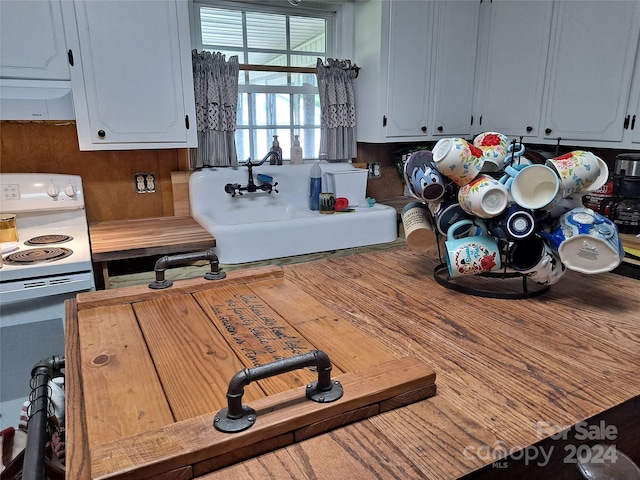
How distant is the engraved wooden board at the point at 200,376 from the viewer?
1.58 feet

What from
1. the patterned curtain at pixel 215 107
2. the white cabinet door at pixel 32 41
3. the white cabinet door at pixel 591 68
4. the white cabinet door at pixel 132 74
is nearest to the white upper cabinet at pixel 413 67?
the white cabinet door at pixel 591 68

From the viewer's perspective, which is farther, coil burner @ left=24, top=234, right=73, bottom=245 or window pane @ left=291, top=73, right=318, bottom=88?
window pane @ left=291, top=73, right=318, bottom=88

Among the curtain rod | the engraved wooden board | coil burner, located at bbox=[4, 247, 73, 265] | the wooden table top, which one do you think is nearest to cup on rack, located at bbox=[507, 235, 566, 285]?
the engraved wooden board

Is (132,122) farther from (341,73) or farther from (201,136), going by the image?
(341,73)

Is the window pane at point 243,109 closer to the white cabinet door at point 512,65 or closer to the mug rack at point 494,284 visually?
the white cabinet door at point 512,65

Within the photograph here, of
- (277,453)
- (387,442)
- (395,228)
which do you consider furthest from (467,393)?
(395,228)

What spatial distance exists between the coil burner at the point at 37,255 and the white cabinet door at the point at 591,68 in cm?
258

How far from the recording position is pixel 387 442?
53 cm

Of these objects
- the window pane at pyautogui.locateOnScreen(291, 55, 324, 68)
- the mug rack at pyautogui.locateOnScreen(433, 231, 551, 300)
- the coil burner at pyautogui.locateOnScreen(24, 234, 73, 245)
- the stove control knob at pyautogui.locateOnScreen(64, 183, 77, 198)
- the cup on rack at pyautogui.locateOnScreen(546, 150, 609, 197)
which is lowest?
the coil burner at pyautogui.locateOnScreen(24, 234, 73, 245)

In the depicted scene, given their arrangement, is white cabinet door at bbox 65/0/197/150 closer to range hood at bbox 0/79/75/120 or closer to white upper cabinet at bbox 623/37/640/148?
range hood at bbox 0/79/75/120

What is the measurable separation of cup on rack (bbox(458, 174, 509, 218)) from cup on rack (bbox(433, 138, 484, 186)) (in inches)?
1.2

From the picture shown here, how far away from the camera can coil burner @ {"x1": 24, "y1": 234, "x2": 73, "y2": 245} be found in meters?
1.78

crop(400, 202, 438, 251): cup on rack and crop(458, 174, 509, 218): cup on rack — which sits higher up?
crop(458, 174, 509, 218): cup on rack

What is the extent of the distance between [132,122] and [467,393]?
6.52ft
